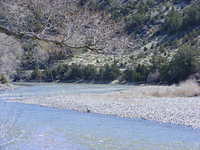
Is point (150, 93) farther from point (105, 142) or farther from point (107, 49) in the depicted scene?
point (107, 49)

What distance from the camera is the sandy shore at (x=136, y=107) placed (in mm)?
22594

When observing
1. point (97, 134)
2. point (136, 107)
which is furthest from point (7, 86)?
point (97, 134)

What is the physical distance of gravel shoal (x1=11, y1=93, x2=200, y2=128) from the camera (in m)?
22.6

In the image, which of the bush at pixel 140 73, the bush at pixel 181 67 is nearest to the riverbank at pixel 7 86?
the bush at pixel 140 73

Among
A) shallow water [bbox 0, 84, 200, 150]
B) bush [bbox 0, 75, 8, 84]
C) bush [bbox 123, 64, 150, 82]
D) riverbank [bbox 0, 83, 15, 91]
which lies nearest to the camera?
shallow water [bbox 0, 84, 200, 150]

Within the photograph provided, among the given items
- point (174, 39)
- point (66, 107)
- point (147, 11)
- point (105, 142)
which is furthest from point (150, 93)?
point (147, 11)

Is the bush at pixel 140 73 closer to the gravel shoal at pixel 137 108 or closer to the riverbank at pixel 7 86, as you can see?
the riverbank at pixel 7 86

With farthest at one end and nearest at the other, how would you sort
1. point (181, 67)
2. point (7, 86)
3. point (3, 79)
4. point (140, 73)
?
1. point (140, 73)
2. point (181, 67)
3. point (3, 79)
4. point (7, 86)

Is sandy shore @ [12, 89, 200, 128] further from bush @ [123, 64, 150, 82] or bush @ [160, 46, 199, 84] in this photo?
bush @ [123, 64, 150, 82]

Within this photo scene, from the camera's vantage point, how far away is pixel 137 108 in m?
27.7

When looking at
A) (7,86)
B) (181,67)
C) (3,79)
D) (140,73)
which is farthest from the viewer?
(140,73)

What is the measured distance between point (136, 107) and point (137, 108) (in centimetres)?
50

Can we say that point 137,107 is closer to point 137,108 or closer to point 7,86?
point 137,108

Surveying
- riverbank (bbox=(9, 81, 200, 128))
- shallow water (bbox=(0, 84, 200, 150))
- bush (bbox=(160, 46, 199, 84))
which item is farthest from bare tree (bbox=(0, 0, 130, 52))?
bush (bbox=(160, 46, 199, 84))
